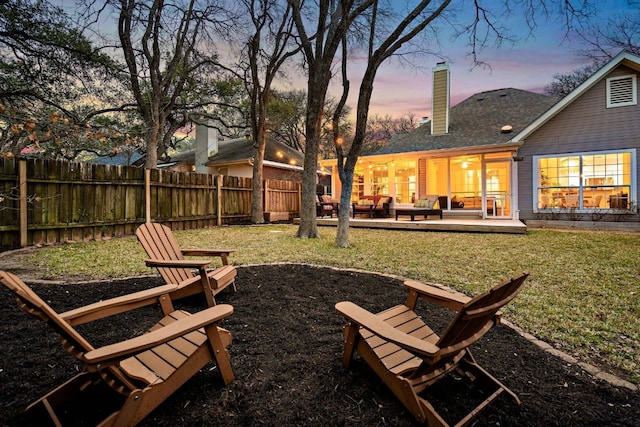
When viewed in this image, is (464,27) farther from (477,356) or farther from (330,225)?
(477,356)

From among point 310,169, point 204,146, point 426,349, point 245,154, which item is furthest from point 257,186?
point 426,349


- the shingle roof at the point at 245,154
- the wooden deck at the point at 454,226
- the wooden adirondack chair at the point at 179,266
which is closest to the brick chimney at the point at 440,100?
the wooden deck at the point at 454,226

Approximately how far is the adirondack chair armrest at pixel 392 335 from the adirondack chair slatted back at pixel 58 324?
3.87ft

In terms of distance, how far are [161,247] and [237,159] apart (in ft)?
47.9

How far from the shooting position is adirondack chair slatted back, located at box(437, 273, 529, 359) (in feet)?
4.88

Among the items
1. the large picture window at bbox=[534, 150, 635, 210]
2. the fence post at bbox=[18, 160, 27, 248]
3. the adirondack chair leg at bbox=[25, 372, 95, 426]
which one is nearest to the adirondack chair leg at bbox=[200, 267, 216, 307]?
the adirondack chair leg at bbox=[25, 372, 95, 426]

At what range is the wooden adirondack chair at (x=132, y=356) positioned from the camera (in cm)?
141

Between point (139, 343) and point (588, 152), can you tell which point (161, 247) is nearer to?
point (139, 343)

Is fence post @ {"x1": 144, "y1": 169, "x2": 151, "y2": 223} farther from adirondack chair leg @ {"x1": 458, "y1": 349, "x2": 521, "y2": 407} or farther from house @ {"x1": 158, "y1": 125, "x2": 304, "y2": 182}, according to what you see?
adirondack chair leg @ {"x1": 458, "y1": 349, "x2": 521, "y2": 407}

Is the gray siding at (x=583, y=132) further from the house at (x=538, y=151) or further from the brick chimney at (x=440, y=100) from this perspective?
the brick chimney at (x=440, y=100)

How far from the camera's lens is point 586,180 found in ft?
36.8

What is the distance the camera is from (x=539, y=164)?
11844 millimetres

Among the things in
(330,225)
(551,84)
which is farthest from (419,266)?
(551,84)

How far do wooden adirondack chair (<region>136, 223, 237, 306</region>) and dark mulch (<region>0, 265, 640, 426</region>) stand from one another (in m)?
0.34
